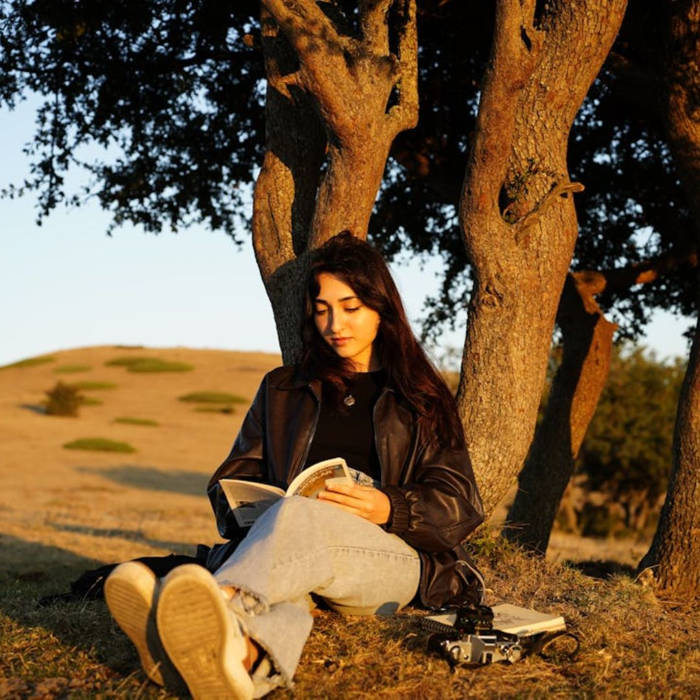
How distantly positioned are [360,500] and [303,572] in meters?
0.62

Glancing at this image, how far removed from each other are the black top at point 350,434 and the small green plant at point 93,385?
2090 inches

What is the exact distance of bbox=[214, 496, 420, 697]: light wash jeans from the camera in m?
3.89

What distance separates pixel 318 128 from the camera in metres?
7.93

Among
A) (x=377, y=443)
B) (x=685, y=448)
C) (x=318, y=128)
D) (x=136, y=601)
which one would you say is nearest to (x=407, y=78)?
(x=318, y=128)

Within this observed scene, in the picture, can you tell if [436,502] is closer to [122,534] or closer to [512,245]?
[512,245]

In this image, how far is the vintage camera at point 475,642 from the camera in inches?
175

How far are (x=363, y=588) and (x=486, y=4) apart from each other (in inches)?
278

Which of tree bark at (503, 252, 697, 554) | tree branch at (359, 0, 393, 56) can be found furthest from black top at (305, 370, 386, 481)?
tree bark at (503, 252, 697, 554)

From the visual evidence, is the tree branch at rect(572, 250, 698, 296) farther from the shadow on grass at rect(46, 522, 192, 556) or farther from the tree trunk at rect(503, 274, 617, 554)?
the shadow on grass at rect(46, 522, 192, 556)

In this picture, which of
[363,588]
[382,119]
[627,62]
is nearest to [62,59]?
[382,119]

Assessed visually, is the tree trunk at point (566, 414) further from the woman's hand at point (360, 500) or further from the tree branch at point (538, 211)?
the woman's hand at point (360, 500)

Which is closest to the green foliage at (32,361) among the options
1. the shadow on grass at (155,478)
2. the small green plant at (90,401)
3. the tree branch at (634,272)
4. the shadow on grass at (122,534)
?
the small green plant at (90,401)

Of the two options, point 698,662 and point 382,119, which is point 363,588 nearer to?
point 698,662

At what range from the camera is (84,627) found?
17.2 feet
